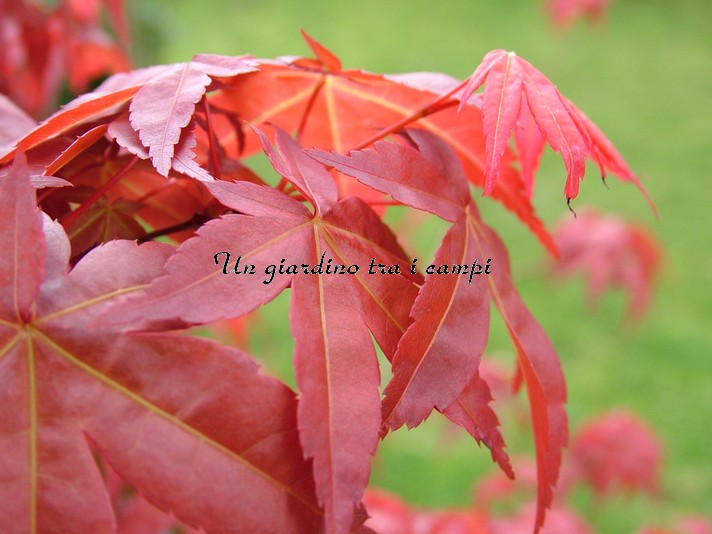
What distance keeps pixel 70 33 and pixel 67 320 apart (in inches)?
31.8

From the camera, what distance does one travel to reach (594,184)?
12.6 feet

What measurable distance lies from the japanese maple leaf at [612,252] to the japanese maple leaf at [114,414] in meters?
1.52

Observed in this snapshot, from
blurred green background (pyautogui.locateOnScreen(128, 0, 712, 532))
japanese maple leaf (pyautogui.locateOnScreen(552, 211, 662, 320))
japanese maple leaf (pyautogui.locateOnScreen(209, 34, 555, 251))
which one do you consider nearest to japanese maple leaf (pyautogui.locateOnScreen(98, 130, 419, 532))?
japanese maple leaf (pyautogui.locateOnScreen(209, 34, 555, 251))

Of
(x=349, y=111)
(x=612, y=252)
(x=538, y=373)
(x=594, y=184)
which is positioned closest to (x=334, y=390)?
(x=538, y=373)

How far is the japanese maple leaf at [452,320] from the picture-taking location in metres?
0.42

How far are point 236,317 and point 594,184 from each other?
368 centimetres

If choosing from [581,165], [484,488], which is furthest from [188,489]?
[484,488]

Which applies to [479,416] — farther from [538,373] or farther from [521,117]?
[521,117]

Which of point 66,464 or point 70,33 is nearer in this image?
point 66,464

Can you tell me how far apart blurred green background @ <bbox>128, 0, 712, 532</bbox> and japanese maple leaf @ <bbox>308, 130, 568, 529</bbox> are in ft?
4.04

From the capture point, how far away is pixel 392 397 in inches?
16.3

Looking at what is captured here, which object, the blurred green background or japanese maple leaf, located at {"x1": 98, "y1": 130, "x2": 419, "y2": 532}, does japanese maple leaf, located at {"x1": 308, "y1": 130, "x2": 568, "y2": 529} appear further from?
the blurred green background

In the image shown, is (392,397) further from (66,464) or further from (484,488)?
(484,488)

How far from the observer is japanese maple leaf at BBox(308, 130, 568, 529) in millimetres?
422
